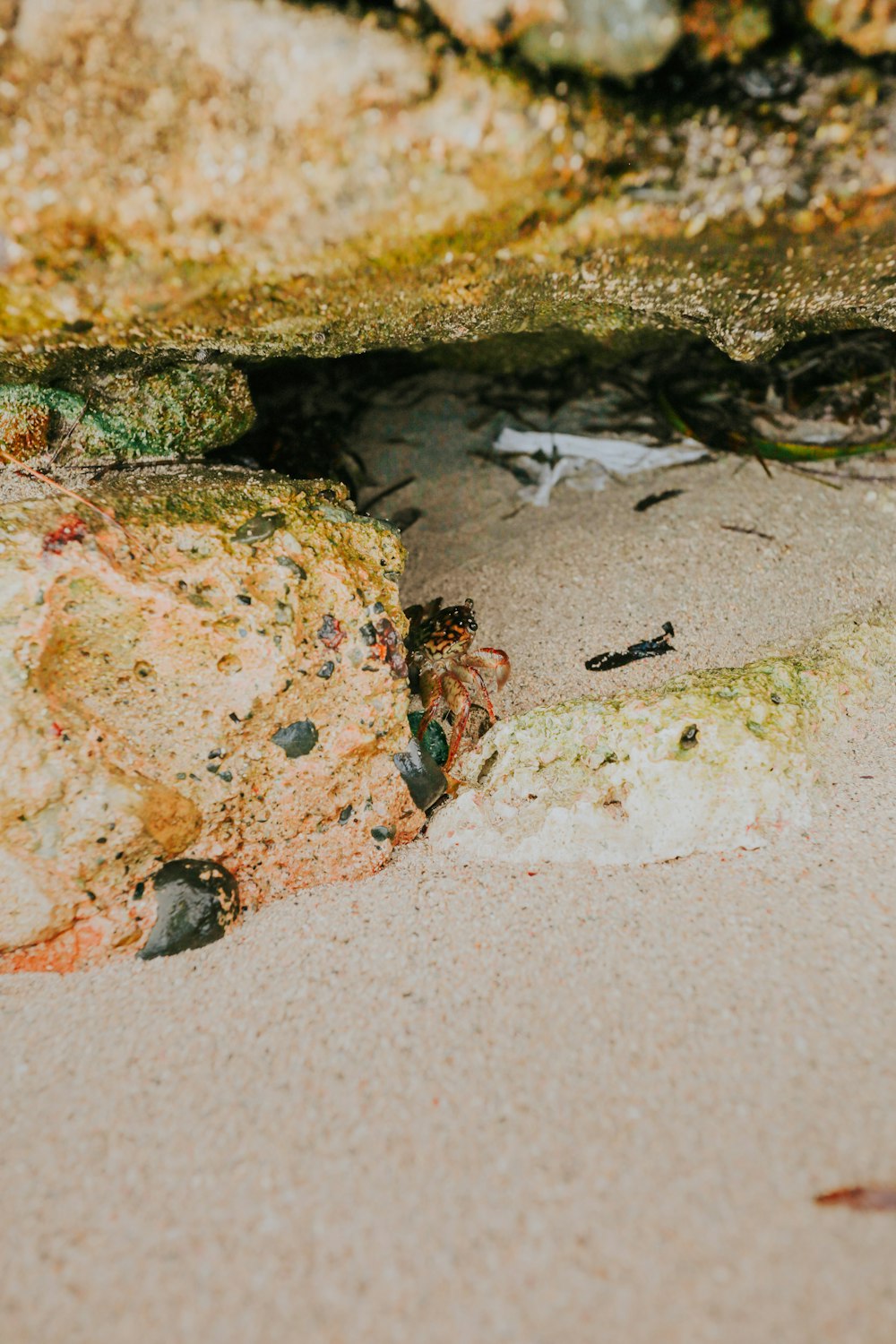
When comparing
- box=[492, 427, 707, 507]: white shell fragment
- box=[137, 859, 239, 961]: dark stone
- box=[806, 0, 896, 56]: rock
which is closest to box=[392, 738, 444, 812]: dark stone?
box=[137, 859, 239, 961]: dark stone

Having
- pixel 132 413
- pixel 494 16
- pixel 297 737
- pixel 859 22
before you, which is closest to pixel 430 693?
pixel 297 737

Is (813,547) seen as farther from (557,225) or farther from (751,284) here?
(557,225)

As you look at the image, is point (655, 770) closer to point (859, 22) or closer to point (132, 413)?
point (859, 22)

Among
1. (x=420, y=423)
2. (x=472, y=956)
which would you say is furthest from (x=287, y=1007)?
(x=420, y=423)

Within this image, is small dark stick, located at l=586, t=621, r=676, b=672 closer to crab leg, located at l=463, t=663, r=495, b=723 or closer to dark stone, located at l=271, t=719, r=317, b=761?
crab leg, located at l=463, t=663, r=495, b=723

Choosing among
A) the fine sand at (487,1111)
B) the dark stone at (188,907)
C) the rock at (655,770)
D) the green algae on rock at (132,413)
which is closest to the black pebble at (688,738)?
the rock at (655,770)

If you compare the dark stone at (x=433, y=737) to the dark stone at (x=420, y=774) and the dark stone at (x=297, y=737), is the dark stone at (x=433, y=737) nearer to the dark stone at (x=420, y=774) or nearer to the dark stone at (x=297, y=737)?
the dark stone at (x=420, y=774)
